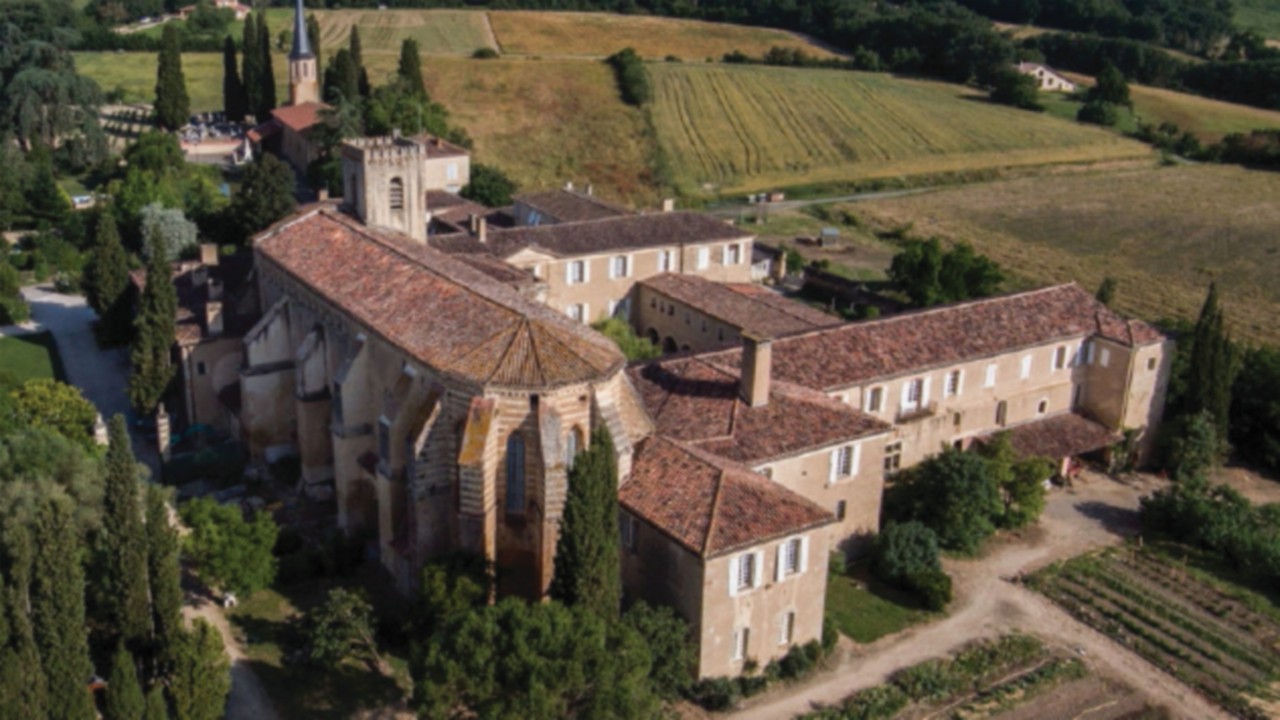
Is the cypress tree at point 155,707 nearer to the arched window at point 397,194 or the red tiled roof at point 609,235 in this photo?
the arched window at point 397,194

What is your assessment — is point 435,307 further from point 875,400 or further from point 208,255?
point 208,255

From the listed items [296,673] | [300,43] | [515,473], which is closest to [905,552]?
[515,473]

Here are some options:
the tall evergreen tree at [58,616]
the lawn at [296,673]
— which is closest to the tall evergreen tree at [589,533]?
the lawn at [296,673]

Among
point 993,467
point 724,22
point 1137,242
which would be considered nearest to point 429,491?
point 993,467

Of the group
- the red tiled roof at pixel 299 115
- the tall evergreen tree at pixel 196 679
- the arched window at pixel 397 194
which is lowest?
the tall evergreen tree at pixel 196 679

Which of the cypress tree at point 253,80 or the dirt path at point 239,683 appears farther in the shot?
the cypress tree at point 253,80

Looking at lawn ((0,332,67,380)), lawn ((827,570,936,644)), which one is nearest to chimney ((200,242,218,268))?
lawn ((0,332,67,380))
